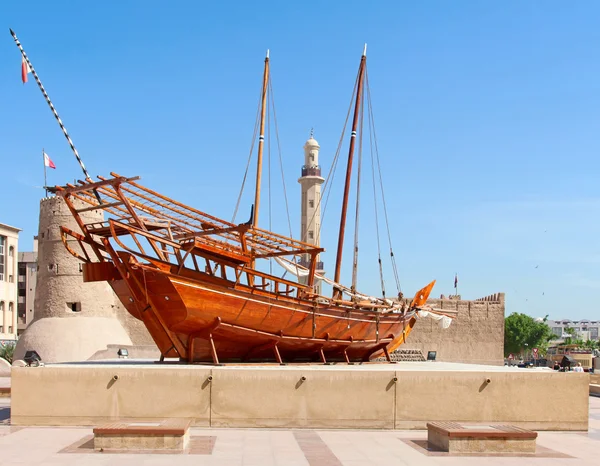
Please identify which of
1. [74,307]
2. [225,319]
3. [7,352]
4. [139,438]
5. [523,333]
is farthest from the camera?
[523,333]

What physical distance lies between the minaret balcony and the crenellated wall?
16.1 m

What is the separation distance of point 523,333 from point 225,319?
6151 cm

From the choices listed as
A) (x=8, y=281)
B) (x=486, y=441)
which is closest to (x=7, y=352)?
(x=8, y=281)

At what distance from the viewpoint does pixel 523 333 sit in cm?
7194

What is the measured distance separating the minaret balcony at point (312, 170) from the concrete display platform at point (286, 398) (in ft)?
123

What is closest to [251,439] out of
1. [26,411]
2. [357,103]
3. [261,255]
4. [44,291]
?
[26,411]

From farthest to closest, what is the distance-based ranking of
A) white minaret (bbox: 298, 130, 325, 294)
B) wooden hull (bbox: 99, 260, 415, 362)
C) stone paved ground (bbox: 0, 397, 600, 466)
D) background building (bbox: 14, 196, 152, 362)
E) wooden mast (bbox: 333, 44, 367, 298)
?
1. white minaret (bbox: 298, 130, 325, 294)
2. background building (bbox: 14, 196, 152, 362)
3. wooden mast (bbox: 333, 44, 367, 298)
4. wooden hull (bbox: 99, 260, 415, 362)
5. stone paved ground (bbox: 0, 397, 600, 466)

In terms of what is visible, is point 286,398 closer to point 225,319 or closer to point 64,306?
point 225,319

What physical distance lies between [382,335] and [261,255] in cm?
433

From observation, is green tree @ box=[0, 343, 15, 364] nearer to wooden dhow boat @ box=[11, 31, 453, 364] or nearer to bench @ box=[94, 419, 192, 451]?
wooden dhow boat @ box=[11, 31, 453, 364]

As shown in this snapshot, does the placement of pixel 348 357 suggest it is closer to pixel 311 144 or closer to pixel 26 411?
pixel 26 411

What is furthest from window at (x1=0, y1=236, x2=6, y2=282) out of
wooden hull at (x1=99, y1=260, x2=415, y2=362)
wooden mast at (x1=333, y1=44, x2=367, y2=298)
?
wooden hull at (x1=99, y1=260, x2=415, y2=362)

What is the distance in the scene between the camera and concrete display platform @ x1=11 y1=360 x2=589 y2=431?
13.0 meters

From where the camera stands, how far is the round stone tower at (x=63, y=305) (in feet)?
102
